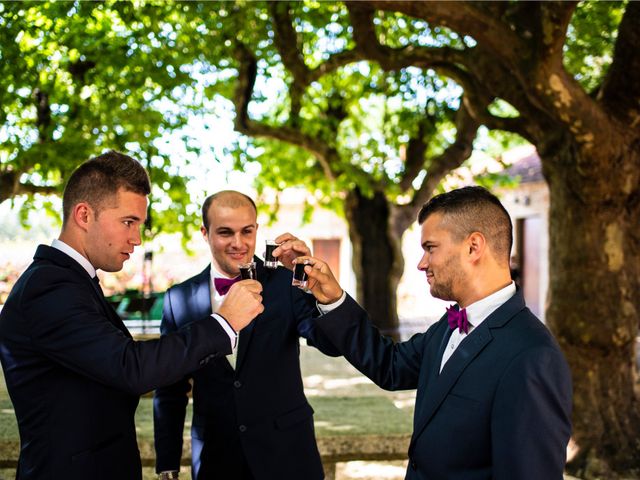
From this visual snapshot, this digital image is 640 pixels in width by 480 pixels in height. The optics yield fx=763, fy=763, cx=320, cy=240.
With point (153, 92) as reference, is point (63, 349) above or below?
below

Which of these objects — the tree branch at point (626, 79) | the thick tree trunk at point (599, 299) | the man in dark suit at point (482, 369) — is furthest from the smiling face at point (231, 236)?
the tree branch at point (626, 79)

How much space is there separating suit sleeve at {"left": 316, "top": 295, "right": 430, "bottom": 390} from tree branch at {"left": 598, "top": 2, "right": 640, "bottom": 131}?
4.57 m

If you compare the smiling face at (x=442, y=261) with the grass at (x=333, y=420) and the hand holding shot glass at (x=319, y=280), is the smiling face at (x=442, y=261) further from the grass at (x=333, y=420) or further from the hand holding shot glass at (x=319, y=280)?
the grass at (x=333, y=420)

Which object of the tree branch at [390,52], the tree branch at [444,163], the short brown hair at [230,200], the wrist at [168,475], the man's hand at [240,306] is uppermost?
the tree branch at [390,52]

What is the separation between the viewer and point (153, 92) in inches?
432

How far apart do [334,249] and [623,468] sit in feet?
84.0

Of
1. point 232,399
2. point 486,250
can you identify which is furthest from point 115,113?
point 486,250

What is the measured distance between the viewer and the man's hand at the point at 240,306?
9.43 feet

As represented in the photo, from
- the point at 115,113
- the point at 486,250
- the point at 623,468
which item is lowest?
the point at 623,468

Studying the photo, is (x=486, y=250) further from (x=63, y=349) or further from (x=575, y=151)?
(x=575, y=151)

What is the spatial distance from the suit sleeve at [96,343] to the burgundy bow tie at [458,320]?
86 cm

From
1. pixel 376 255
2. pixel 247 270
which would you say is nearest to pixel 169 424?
pixel 247 270

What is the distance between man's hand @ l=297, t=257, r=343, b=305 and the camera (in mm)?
3215

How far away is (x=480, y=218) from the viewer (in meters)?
2.78
